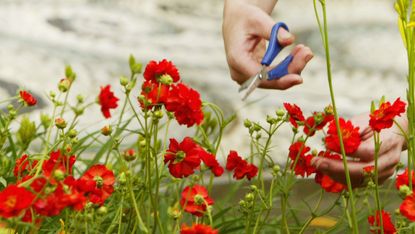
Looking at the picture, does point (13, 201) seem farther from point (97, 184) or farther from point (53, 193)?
point (97, 184)

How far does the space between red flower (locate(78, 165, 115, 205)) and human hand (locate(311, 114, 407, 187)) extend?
0.27 m

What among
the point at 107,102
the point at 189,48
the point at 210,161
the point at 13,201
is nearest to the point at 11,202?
the point at 13,201

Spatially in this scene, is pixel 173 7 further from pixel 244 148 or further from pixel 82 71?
pixel 244 148

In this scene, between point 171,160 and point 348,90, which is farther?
point 348,90

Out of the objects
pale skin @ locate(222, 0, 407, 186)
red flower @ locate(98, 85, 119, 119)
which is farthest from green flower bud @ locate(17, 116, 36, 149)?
pale skin @ locate(222, 0, 407, 186)

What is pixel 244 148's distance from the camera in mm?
2488

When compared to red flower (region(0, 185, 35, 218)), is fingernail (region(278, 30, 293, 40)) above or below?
above

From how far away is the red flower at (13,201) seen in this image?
67cm

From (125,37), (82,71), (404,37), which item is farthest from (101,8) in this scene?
(404,37)

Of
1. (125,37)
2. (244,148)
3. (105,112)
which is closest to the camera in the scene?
(105,112)

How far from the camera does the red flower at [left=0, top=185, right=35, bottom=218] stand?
2.20 feet

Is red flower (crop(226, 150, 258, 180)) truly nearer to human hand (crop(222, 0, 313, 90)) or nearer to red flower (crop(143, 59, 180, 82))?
human hand (crop(222, 0, 313, 90))

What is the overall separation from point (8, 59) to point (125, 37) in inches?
16.0

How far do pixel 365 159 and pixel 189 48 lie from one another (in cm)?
199
